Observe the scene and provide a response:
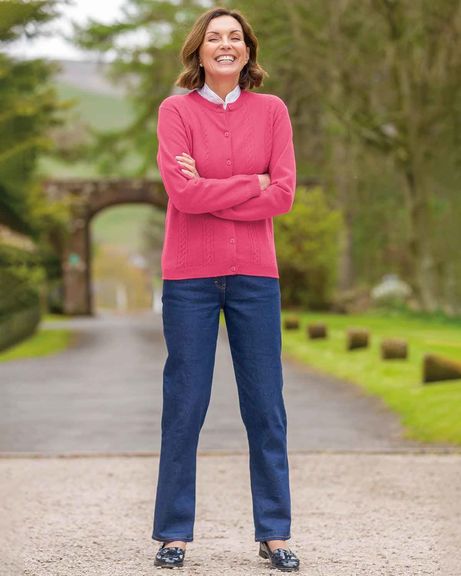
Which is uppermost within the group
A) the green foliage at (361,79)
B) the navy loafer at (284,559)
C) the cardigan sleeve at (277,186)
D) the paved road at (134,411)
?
the green foliage at (361,79)

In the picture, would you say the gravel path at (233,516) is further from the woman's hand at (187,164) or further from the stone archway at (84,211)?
the stone archway at (84,211)

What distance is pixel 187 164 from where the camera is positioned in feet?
15.3

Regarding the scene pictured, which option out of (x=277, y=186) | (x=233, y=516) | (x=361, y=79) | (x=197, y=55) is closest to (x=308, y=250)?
(x=361, y=79)

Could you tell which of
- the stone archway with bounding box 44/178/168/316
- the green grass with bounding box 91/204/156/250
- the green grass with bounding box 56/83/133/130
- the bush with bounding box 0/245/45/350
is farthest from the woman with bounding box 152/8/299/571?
the green grass with bounding box 56/83/133/130

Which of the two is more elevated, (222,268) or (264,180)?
(264,180)

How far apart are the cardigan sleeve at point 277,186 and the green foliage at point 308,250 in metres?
29.1

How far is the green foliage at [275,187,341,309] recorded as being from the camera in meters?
34.7

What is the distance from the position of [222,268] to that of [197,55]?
2.74 feet

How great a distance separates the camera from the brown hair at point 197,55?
475cm

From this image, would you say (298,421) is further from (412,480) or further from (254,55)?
(254,55)

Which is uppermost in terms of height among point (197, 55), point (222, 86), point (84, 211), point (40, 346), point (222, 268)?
point (84, 211)

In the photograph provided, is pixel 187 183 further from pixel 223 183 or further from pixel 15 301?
pixel 15 301

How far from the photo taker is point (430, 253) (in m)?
31.0

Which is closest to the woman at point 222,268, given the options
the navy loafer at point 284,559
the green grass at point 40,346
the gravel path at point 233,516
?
the navy loafer at point 284,559
